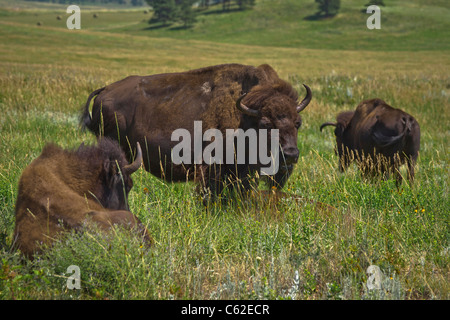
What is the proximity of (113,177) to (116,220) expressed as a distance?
72 cm

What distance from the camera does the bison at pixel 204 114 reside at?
18.6 feet

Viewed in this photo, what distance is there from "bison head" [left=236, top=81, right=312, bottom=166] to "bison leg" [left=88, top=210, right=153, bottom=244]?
2.23 metres

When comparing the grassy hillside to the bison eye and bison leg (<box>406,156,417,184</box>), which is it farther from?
the bison eye

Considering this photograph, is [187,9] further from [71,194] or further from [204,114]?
[71,194]

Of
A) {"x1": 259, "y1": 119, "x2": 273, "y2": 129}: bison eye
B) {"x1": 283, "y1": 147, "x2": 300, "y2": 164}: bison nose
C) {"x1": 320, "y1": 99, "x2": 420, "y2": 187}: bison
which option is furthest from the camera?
{"x1": 320, "y1": 99, "x2": 420, "y2": 187}: bison

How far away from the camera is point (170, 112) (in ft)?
20.7

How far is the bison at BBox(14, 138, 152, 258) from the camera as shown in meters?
3.54

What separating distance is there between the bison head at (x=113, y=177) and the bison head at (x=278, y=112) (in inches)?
72.2

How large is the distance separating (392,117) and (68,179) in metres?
5.45

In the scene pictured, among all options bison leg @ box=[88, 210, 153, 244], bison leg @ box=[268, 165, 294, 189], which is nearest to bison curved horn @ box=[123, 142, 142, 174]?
bison leg @ box=[88, 210, 153, 244]

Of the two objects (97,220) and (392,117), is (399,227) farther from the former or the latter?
(392,117)
